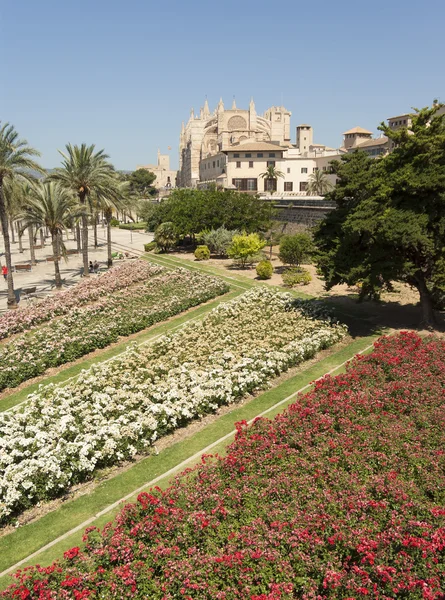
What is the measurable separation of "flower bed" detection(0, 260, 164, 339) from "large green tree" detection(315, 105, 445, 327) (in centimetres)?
1606

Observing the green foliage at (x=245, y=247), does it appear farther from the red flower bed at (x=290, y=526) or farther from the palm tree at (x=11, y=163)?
the red flower bed at (x=290, y=526)

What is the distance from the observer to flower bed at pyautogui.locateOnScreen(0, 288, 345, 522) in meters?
11.5

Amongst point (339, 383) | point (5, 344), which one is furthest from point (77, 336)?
point (339, 383)

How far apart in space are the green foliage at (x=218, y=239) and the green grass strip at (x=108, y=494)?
27194mm

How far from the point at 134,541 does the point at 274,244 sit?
39.0 metres

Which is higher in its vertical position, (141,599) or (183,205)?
(183,205)

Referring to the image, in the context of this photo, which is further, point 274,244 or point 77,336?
point 274,244

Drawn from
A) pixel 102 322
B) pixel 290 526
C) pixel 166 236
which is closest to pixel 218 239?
pixel 166 236

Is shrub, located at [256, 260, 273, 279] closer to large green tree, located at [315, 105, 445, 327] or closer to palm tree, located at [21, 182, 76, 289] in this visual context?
large green tree, located at [315, 105, 445, 327]

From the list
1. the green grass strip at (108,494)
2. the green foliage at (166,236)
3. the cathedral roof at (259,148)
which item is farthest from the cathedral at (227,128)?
the green grass strip at (108,494)

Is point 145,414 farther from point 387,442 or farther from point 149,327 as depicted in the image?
point 149,327

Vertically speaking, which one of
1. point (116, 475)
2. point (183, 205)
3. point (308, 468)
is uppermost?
point (183, 205)

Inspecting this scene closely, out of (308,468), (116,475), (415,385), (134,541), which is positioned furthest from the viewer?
(415,385)

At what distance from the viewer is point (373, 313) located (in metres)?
23.5
